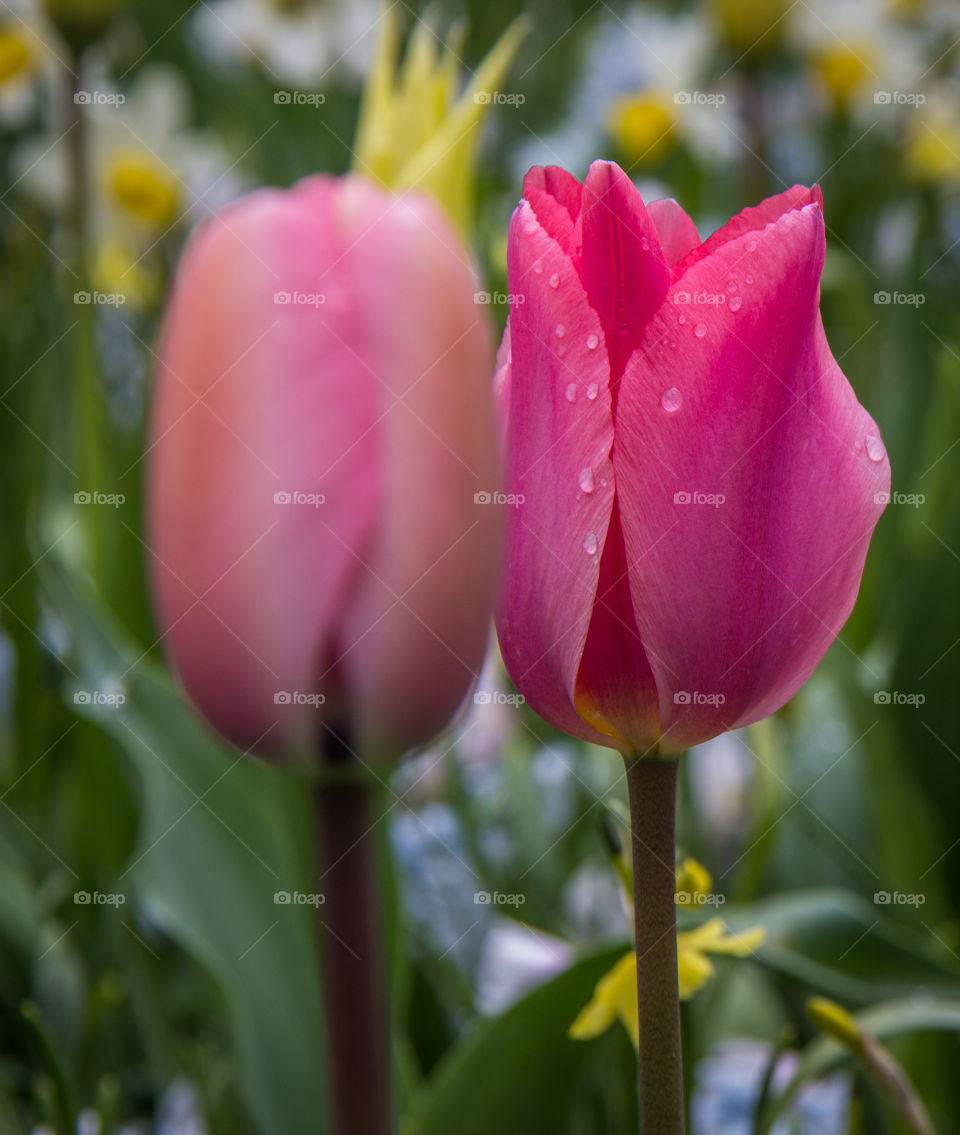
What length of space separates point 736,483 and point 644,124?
5.26 feet

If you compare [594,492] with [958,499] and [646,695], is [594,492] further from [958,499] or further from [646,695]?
[958,499]

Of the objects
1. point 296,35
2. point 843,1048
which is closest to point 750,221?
point 843,1048

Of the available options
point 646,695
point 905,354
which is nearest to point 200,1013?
point 646,695

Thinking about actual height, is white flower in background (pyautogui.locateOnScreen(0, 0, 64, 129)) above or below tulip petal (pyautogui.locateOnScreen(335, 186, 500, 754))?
above

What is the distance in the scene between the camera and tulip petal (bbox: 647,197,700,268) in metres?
0.29

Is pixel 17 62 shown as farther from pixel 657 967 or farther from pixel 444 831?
pixel 657 967

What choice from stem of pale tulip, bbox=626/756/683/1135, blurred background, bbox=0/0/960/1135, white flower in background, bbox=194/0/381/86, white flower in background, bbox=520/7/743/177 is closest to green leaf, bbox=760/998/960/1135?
blurred background, bbox=0/0/960/1135

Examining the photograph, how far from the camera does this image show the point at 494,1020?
1.62 ft

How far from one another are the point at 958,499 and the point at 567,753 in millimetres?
323

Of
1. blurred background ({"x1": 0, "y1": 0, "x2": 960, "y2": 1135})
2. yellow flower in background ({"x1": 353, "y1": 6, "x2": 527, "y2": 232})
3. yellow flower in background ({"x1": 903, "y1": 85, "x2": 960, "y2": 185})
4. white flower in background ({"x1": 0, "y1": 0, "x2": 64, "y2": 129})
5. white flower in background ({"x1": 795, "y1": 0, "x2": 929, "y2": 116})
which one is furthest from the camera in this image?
white flower in background ({"x1": 795, "y1": 0, "x2": 929, "y2": 116})

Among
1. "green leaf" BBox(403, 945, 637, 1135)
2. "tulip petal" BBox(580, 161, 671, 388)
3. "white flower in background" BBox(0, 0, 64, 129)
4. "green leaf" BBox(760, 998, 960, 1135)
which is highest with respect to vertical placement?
"white flower in background" BBox(0, 0, 64, 129)

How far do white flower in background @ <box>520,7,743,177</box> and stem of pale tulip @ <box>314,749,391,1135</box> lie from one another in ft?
4.73

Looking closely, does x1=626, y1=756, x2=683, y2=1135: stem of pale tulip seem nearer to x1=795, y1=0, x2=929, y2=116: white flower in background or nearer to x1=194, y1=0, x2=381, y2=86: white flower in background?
x1=194, y1=0, x2=381, y2=86: white flower in background

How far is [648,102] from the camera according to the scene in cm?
179
